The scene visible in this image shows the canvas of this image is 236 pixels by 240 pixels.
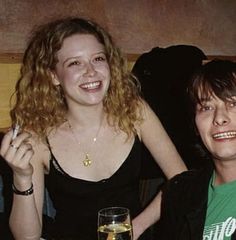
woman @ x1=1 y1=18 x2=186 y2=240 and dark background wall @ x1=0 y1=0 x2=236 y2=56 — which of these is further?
dark background wall @ x1=0 y1=0 x2=236 y2=56

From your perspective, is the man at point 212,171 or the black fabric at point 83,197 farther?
the black fabric at point 83,197

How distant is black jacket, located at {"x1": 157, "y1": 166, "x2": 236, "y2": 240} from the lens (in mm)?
1358

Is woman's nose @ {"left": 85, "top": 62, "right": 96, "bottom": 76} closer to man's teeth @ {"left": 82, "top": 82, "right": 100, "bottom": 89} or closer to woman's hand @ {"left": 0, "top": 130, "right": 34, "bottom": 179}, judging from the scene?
man's teeth @ {"left": 82, "top": 82, "right": 100, "bottom": 89}

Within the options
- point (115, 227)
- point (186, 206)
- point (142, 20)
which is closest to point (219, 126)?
point (186, 206)

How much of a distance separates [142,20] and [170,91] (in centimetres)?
55

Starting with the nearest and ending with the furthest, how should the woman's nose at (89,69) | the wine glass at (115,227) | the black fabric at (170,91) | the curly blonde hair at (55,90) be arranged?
the wine glass at (115,227), the woman's nose at (89,69), the curly blonde hair at (55,90), the black fabric at (170,91)

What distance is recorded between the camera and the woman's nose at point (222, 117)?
4.44 ft

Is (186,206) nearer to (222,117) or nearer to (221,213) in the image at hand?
(221,213)

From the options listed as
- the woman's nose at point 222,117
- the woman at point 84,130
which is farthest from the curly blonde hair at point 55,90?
the woman's nose at point 222,117

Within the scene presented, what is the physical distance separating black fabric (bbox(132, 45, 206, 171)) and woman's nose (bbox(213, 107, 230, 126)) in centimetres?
123

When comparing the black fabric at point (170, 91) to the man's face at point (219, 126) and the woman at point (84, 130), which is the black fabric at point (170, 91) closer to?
the woman at point (84, 130)

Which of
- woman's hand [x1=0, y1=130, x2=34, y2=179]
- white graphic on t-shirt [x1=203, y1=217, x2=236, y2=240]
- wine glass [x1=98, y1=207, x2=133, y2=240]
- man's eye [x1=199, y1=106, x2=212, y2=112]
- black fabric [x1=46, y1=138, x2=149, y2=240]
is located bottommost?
black fabric [x1=46, y1=138, x2=149, y2=240]

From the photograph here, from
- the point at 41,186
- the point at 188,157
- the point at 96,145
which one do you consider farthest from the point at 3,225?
the point at 188,157

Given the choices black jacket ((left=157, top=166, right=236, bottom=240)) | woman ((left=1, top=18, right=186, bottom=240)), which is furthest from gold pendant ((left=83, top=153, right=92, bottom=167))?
black jacket ((left=157, top=166, right=236, bottom=240))
